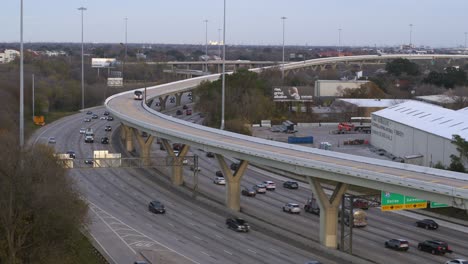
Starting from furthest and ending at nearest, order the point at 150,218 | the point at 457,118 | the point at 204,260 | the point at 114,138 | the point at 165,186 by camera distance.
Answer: the point at 114,138, the point at 457,118, the point at 165,186, the point at 150,218, the point at 204,260

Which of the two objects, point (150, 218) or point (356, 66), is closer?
point (150, 218)

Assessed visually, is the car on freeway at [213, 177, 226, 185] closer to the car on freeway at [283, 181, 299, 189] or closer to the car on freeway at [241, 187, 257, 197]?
the car on freeway at [241, 187, 257, 197]

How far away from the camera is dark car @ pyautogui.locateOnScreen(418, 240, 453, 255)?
28.5m

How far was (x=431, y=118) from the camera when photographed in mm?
50750

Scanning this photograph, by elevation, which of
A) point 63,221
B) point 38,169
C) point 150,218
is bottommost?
point 150,218

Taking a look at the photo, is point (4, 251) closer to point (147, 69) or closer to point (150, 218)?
point (150, 218)

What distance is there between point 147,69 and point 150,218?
10371cm

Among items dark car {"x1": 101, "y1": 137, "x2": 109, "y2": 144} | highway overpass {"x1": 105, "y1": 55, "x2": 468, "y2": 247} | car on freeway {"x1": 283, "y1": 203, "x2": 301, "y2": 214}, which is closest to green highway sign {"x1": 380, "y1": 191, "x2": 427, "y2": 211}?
highway overpass {"x1": 105, "y1": 55, "x2": 468, "y2": 247}

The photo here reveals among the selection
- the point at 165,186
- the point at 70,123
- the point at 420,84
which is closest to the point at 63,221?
the point at 165,186

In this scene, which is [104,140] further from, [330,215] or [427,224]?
[330,215]

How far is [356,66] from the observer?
173 m

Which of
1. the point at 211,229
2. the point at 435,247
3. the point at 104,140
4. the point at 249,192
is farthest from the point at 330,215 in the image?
the point at 104,140

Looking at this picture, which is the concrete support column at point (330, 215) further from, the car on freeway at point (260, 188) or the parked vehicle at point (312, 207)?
the car on freeway at point (260, 188)

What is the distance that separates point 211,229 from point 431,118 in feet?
77.6
